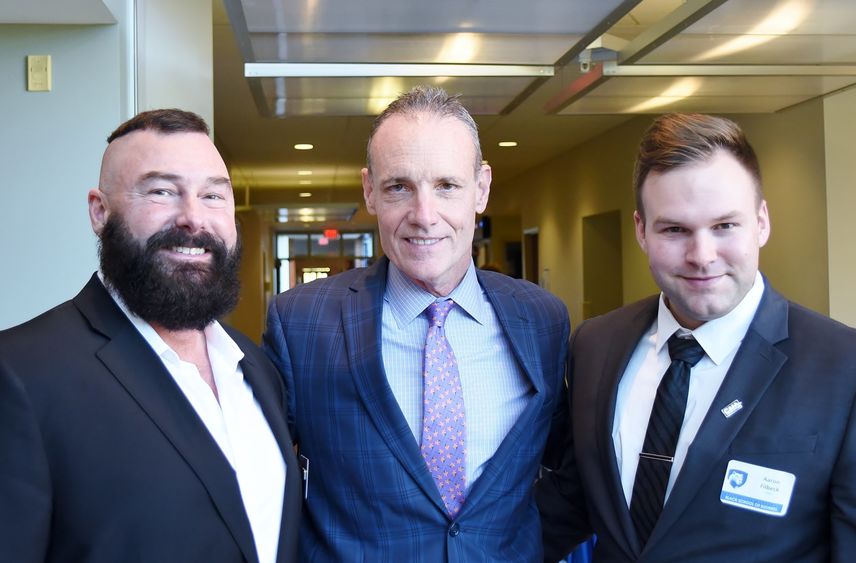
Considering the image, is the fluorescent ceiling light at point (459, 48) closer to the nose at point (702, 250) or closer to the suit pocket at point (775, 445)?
the nose at point (702, 250)

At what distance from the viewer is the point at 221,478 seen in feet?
4.89

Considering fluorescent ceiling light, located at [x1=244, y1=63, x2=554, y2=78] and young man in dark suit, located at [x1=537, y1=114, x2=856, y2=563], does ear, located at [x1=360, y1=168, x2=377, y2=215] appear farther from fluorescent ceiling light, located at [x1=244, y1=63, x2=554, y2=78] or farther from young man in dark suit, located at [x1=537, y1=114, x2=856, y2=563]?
fluorescent ceiling light, located at [x1=244, y1=63, x2=554, y2=78]

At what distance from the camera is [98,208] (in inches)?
65.2

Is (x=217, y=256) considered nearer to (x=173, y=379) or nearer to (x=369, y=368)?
(x=173, y=379)

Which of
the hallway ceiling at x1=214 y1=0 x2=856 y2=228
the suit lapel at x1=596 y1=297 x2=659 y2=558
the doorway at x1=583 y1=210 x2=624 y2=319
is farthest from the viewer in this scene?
the doorway at x1=583 y1=210 x2=624 y2=319

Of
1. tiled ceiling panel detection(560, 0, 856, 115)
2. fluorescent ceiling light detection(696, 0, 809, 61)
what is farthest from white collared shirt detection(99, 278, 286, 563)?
fluorescent ceiling light detection(696, 0, 809, 61)

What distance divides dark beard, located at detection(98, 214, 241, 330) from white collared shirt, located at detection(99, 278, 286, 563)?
0.12 feet

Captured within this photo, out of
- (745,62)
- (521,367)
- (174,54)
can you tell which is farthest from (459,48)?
(521,367)

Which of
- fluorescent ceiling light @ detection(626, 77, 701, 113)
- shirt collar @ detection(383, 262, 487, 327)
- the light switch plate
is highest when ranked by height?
fluorescent ceiling light @ detection(626, 77, 701, 113)

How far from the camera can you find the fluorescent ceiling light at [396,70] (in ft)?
14.4

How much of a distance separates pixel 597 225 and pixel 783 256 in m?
4.69

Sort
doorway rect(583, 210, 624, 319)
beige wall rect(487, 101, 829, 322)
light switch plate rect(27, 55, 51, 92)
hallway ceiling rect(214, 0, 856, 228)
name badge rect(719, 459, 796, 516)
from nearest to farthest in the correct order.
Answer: name badge rect(719, 459, 796, 516), light switch plate rect(27, 55, 51, 92), hallway ceiling rect(214, 0, 856, 228), beige wall rect(487, 101, 829, 322), doorway rect(583, 210, 624, 319)

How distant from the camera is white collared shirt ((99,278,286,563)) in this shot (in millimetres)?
1583

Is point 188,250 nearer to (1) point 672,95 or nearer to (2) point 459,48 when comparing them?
(2) point 459,48
